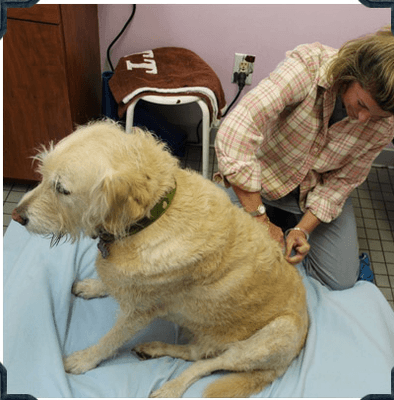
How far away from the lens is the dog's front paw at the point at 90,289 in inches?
65.3

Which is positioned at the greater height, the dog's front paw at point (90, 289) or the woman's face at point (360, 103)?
the woman's face at point (360, 103)

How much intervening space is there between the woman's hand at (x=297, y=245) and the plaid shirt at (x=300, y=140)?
0.15m

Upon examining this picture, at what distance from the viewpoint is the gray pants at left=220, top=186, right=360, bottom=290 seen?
1.89 m

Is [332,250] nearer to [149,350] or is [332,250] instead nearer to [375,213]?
[375,213]

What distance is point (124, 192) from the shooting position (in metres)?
0.99

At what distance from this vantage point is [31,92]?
1.92 metres

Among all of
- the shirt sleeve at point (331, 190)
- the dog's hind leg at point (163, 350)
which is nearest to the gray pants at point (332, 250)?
the shirt sleeve at point (331, 190)

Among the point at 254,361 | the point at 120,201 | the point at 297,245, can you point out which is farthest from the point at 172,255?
A: the point at 297,245

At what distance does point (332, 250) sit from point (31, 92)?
5.23ft

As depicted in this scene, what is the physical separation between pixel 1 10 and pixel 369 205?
2275 millimetres

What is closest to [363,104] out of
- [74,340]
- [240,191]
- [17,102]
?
[240,191]

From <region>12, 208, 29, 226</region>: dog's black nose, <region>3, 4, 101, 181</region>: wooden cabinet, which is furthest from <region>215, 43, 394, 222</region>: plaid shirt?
<region>3, 4, 101, 181</region>: wooden cabinet

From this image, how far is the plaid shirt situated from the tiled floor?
2.09ft

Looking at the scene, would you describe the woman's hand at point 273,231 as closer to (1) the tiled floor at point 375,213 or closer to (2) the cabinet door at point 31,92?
(1) the tiled floor at point 375,213
